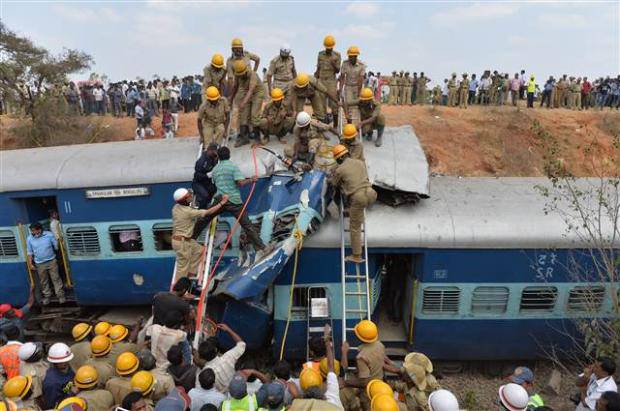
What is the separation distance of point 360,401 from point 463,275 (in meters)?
3.21

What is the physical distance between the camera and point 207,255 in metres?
7.93

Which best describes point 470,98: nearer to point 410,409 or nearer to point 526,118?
point 526,118

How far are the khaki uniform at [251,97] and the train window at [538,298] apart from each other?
5773mm

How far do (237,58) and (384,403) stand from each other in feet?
25.6

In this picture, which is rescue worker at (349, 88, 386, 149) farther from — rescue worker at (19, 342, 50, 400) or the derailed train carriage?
rescue worker at (19, 342, 50, 400)

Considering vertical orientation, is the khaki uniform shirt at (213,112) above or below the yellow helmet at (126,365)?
above

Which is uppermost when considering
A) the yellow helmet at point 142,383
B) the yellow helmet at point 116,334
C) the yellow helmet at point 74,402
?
the yellow helmet at point 74,402

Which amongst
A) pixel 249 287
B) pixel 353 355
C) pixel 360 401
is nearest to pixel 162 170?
pixel 249 287

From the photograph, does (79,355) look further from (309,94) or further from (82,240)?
(309,94)

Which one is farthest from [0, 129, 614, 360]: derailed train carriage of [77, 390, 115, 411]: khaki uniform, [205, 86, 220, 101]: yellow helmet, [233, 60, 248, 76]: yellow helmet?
[77, 390, 115, 411]: khaki uniform

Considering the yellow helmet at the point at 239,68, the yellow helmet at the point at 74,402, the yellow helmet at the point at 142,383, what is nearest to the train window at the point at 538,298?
the yellow helmet at the point at 142,383

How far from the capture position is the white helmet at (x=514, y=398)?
4.88 m

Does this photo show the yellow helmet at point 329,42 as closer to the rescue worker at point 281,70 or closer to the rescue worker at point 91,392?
the rescue worker at point 281,70

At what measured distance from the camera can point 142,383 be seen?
216 inches
